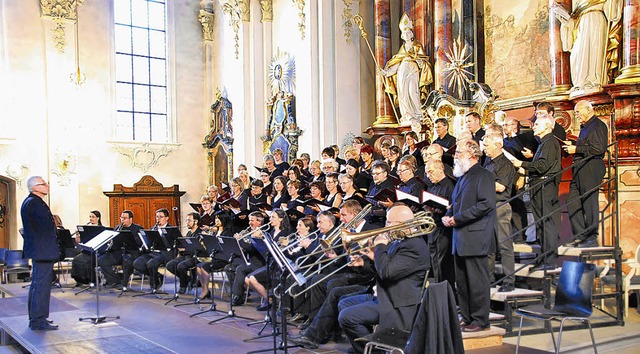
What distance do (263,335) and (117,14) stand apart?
13.7 meters

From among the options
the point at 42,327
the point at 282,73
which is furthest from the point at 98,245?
the point at 282,73

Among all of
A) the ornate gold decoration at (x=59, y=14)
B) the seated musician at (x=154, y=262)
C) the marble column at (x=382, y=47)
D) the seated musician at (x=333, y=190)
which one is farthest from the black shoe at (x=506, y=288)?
the ornate gold decoration at (x=59, y=14)

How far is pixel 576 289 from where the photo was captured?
5258mm

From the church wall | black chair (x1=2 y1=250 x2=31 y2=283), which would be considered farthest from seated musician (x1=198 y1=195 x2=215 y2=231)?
the church wall

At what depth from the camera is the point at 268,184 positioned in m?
Answer: 10.4

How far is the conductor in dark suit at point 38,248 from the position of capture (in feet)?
23.5

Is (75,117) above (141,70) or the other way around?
the other way around

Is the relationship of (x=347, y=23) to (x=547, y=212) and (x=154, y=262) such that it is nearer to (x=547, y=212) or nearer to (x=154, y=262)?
(x=154, y=262)

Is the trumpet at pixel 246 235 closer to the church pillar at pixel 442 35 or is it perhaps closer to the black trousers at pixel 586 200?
the black trousers at pixel 586 200

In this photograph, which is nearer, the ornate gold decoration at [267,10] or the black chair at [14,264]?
the black chair at [14,264]

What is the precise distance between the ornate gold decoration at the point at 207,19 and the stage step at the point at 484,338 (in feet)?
49.1

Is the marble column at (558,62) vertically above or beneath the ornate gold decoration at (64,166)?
above

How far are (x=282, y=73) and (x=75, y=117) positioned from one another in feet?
17.6

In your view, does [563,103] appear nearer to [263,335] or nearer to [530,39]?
[530,39]
